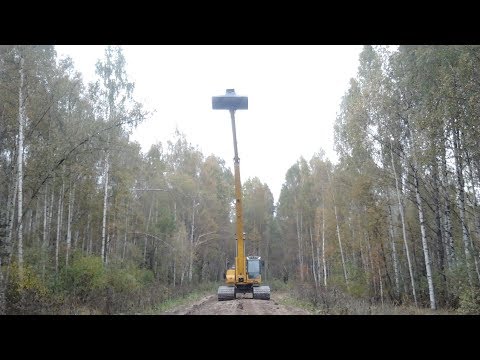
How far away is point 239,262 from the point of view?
51.7ft

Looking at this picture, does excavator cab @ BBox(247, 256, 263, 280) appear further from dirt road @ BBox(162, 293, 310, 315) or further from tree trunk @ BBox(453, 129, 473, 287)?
tree trunk @ BBox(453, 129, 473, 287)

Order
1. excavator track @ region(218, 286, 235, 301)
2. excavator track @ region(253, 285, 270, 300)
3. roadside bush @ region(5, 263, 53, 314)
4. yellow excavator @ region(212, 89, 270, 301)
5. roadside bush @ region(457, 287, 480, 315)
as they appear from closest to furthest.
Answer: yellow excavator @ region(212, 89, 270, 301)
roadside bush @ region(5, 263, 53, 314)
roadside bush @ region(457, 287, 480, 315)
excavator track @ region(253, 285, 270, 300)
excavator track @ region(218, 286, 235, 301)

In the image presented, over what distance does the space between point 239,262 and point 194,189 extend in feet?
52.1

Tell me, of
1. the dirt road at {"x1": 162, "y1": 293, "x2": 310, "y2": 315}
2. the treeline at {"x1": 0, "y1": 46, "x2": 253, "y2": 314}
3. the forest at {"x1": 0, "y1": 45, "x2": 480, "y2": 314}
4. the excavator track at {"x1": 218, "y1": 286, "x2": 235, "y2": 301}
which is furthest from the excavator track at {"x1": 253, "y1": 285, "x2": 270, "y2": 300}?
the treeline at {"x1": 0, "y1": 46, "x2": 253, "y2": 314}

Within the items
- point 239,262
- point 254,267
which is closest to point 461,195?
point 239,262

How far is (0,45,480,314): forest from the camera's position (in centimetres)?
1259

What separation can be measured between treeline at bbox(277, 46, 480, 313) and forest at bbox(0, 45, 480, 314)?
0.07 metres

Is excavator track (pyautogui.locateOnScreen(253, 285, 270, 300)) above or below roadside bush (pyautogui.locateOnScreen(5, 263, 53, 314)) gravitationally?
below

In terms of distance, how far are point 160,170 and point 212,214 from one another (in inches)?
224

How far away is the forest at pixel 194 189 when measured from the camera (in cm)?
1259
